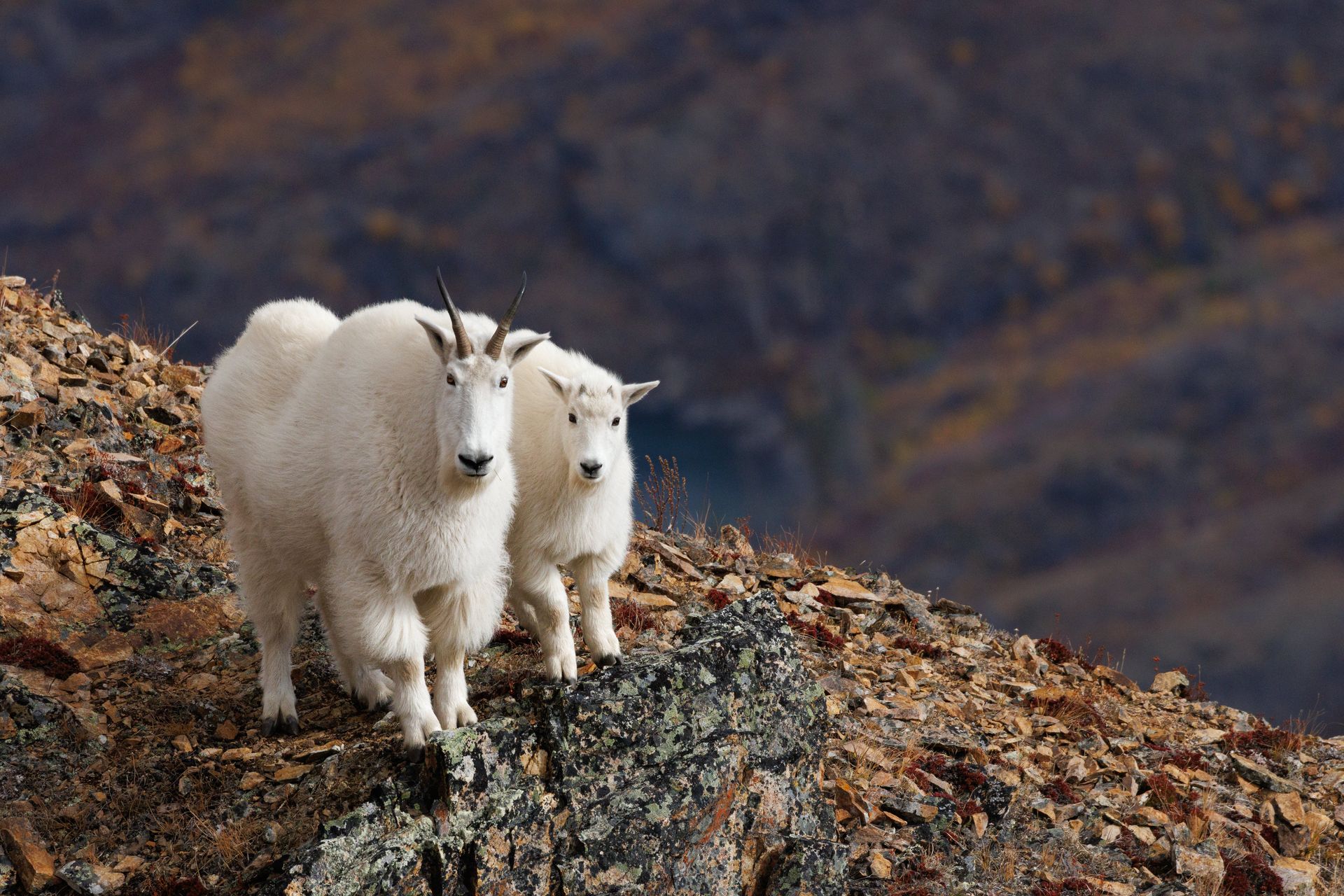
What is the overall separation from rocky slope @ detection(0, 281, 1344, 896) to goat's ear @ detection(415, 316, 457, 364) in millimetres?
1938

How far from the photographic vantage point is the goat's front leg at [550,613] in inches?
255

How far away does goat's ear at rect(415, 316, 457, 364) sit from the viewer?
224 inches

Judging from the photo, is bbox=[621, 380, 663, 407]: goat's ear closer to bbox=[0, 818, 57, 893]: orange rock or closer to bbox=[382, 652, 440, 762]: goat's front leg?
bbox=[382, 652, 440, 762]: goat's front leg

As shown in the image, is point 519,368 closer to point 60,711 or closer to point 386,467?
point 386,467

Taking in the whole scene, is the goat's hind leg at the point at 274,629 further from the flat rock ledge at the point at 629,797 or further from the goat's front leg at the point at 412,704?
the flat rock ledge at the point at 629,797

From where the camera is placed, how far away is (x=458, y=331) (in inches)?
222

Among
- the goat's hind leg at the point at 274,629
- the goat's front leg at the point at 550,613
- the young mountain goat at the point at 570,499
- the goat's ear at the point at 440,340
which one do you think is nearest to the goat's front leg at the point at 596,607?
the young mountain goat at the point at 570,499

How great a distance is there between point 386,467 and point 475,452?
0.75 meters

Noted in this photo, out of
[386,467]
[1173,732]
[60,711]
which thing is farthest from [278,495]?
[1173,732]

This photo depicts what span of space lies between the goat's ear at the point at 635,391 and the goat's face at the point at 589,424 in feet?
0.04

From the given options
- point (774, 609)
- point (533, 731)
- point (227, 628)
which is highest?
point (774, 609)

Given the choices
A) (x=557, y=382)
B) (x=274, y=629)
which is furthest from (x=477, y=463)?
(x=274, y=629)

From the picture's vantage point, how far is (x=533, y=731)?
234 inches

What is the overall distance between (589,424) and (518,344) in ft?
2.73
